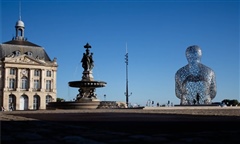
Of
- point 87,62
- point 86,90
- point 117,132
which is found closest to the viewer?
point 117,132

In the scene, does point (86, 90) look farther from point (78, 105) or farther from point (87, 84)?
point (78, 105)

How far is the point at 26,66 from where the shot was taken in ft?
248

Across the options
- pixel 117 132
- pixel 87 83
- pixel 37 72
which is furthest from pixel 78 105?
pixel 37 72

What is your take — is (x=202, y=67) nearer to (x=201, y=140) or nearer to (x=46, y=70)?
(x=46, y=70)

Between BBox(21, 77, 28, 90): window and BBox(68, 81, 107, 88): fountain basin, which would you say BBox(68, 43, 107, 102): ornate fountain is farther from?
BBox(21, 77, 28, 90): window

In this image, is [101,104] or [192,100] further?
[192,100]

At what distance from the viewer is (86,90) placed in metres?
34.7

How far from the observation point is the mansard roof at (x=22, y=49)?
75.0m

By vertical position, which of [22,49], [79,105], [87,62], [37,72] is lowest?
[79,105]

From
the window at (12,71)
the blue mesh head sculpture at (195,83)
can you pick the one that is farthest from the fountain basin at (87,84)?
the window at (12,71)

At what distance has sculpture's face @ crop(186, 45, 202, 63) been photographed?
51812mm

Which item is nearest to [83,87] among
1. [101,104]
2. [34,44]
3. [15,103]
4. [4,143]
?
[101,104]

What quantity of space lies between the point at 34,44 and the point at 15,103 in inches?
663

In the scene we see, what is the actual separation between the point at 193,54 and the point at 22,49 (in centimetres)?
4422
